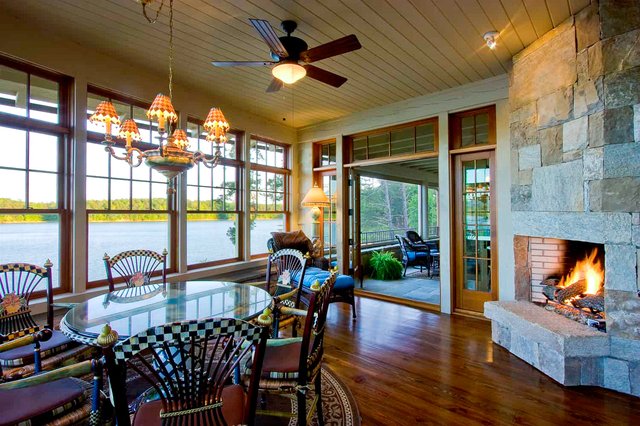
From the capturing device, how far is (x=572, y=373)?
2438 mm

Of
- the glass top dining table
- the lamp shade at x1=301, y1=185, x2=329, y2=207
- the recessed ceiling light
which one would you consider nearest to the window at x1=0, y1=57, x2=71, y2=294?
the glass top dining table

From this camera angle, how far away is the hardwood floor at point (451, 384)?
212 centimetres

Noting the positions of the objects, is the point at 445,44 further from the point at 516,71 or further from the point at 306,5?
the point at 306,5

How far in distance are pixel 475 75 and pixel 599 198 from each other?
2.07 m

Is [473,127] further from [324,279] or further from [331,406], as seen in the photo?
[331,406]

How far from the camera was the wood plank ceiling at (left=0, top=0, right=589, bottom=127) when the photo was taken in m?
2.55

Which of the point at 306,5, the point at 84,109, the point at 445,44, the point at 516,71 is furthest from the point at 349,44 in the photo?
the point at 84,109

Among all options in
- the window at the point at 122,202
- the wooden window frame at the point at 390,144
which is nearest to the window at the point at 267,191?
the wooden window frame at the point at 390,144

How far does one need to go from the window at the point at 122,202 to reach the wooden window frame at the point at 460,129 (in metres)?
3.71

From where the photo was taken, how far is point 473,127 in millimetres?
4199

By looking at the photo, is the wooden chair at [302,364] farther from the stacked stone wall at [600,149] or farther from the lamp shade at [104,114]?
the stacked stone wall at [600,149]

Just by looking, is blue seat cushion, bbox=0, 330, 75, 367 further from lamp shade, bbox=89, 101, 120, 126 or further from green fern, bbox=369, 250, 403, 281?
green fern, bbox=369, 250, 403, 281

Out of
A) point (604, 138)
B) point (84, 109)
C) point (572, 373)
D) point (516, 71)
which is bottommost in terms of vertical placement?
point (572, 373)

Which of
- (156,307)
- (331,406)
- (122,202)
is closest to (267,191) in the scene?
(122,202)
